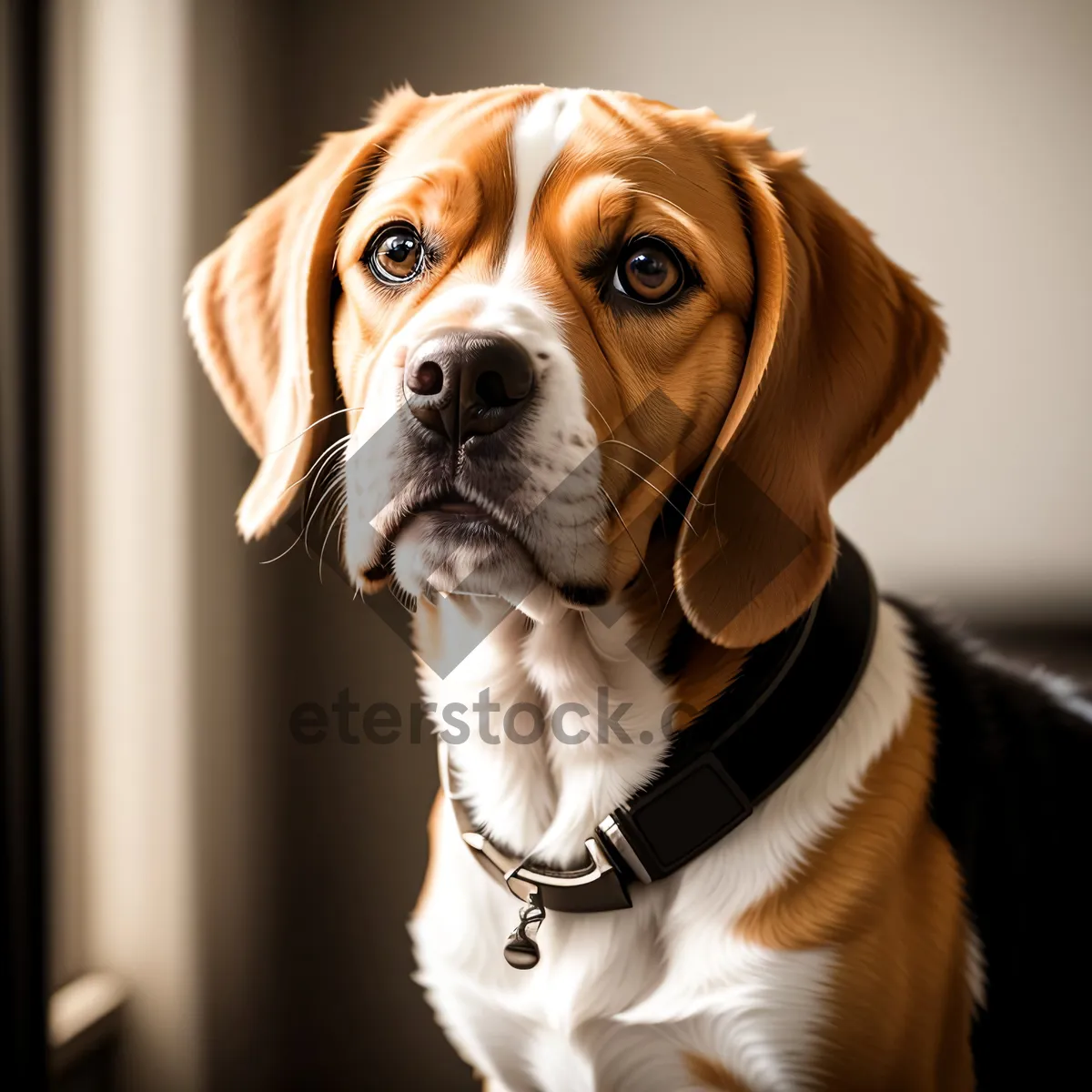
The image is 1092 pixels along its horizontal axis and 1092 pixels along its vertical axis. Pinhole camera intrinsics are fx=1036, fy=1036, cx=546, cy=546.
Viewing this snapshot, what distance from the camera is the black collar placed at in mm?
909

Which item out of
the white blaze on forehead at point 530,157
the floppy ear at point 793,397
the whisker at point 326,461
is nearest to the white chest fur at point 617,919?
the floppy ear at point 793,397

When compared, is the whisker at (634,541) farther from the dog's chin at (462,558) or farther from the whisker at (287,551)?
the whisker at (287,551)

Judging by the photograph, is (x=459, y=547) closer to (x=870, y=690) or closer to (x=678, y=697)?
(x=678, y=697)

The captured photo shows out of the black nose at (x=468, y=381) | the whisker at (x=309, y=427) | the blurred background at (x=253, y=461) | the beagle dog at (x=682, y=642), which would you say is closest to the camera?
the black nose at (x=468, y=381)

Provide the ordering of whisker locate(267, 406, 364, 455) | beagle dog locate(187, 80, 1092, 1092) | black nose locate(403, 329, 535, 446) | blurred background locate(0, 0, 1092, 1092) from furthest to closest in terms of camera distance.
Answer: blurred background locate(0, 0, 1092, 1092) → whisker locate(267, 406, 364, 455) → beagle dog locate(187, 80, 1092, 1092) → black nose locate(403, 329, 535, 446)

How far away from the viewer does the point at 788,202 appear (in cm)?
96

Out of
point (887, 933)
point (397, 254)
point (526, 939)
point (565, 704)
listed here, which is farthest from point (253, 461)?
point (887, 933)

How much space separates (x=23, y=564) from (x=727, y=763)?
2.47ft

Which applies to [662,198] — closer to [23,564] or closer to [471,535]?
[471,535]

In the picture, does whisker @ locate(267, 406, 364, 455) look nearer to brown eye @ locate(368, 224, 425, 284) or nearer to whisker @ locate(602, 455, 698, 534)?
brown eye @ locate(368, 224, 425, 284)

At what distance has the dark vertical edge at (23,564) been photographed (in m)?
1.04

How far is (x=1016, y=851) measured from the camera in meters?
0.98

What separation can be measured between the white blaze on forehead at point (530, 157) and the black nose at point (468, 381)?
150 mm
